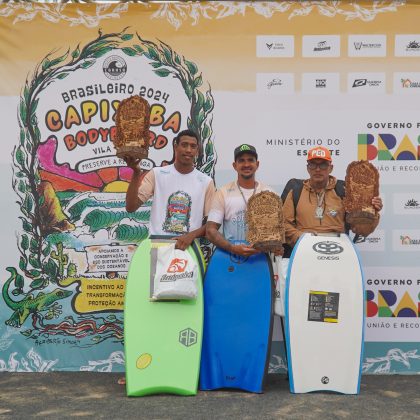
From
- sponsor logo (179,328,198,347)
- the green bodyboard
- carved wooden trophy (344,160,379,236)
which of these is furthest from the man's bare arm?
carved wooden trophy (344,160,379,236)

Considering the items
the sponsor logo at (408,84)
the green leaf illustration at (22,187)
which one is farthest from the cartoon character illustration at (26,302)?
the sponsor logo at (408,84)

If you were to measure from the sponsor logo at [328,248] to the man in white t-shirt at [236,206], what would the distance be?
405mm

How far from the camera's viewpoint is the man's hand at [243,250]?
164 inches

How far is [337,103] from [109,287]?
7.00 feet

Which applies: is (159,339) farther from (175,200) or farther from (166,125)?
(166,125)

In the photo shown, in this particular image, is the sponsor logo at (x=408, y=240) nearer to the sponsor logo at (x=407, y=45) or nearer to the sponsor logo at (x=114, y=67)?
the sponsor logo at (x=407, y=45)

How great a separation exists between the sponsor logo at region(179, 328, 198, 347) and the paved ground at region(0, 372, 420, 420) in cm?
31

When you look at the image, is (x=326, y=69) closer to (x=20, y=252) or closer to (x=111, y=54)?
(x=111, y=54)

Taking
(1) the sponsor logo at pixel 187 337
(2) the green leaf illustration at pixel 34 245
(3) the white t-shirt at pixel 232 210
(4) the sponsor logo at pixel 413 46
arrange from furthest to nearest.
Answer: (2) the green leaf illustration at pixel 34 245
(4) the sponsor logo at pixel 413 46
(3) the white t-shirt at pixel 232 210
(1) the sponsor logo at pixel 187 337

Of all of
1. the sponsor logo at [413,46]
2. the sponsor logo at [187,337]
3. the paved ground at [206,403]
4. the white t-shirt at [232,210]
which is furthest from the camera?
the sponsor logo at [413,46]

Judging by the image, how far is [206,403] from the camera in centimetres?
385

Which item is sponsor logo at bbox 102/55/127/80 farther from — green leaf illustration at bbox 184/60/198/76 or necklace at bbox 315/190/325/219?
necklace at bbox 315/190/325/219

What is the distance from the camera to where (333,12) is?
4.77 m

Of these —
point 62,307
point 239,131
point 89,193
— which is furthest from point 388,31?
point 62,307
